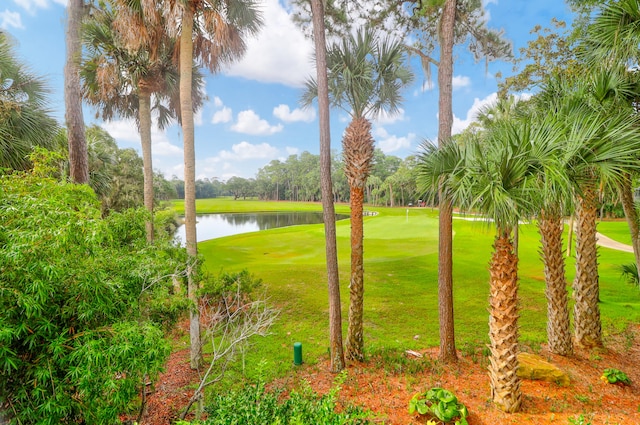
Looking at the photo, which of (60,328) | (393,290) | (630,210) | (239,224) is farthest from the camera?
(239,224)

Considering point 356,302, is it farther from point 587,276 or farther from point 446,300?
point 587,276

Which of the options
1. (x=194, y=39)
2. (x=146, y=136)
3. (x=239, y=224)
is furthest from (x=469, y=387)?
(x=239, y=224)

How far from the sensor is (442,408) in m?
3.80

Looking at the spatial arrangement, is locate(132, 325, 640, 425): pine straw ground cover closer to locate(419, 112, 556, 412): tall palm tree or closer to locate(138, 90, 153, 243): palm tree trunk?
locate(419, 112, 556, 412): tall palm tree

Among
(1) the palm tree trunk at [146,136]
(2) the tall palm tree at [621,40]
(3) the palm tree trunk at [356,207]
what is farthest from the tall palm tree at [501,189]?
(1) the palm tree trunk at [146,136]

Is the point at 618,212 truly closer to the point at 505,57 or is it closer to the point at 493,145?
the point at 505,57

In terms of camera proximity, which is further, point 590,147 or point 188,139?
point 188,139

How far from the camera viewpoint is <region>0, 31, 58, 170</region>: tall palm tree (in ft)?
21.7

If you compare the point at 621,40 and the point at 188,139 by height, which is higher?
the point at 621,40

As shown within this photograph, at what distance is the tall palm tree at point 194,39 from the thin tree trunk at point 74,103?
7.28 feet

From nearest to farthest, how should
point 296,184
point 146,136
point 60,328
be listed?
point 60,328 → point 146,136 → point 296,184

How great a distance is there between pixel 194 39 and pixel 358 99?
468 cm

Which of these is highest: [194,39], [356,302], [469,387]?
[194,39]

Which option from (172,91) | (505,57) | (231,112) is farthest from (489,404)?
(231,112)
